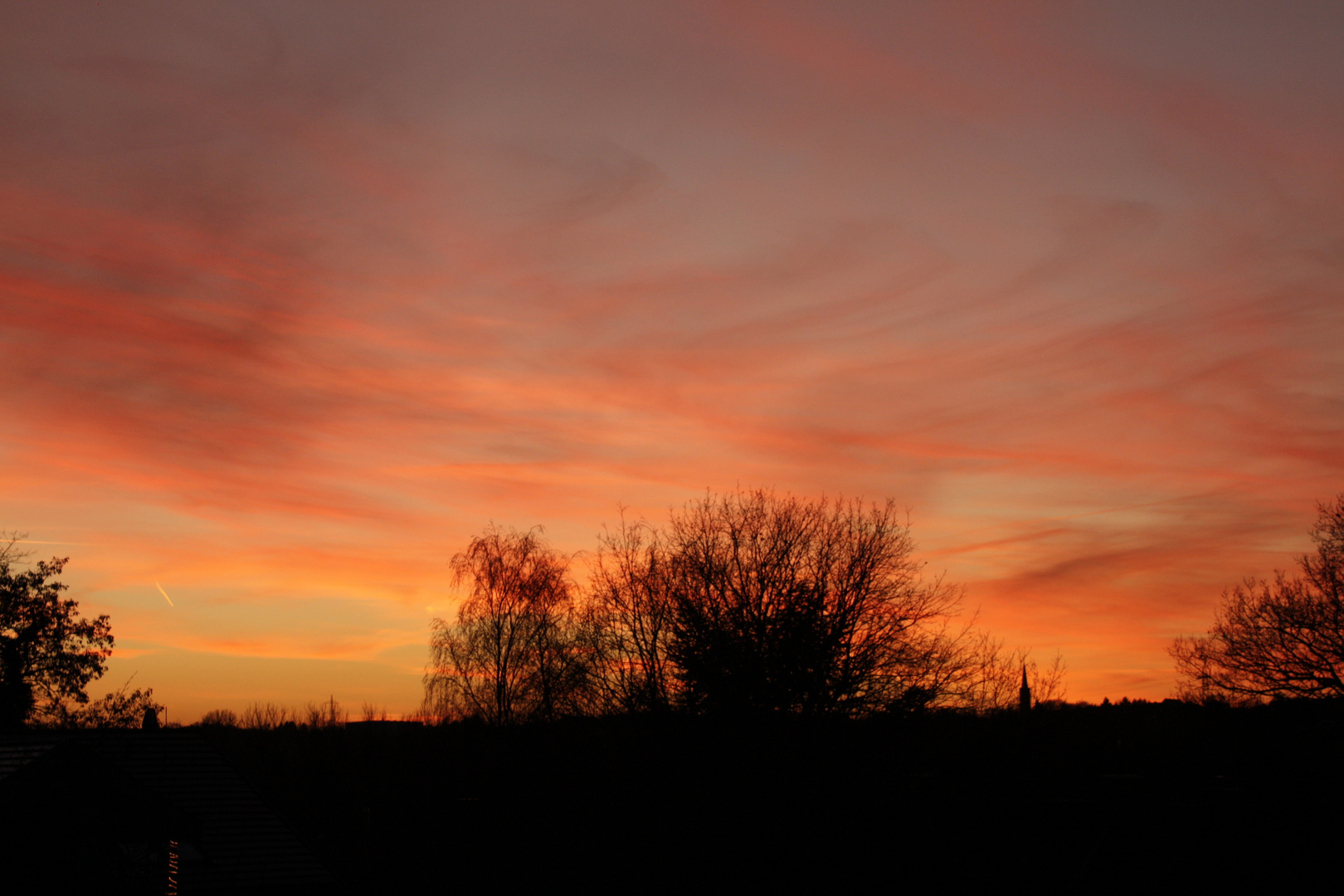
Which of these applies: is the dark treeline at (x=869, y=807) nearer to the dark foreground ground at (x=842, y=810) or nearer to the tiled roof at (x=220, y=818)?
the dark foreground ground at (x=842, y=810)

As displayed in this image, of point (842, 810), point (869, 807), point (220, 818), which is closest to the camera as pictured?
point (220, 818)

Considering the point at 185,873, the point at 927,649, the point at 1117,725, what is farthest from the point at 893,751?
the point at 1117,725

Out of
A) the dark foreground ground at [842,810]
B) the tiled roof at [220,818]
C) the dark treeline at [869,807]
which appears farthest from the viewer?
the dark treeline at [869,807]

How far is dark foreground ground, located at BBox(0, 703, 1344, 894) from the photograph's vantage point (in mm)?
32531

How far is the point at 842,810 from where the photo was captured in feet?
110

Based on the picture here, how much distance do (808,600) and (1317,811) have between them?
18.6 m

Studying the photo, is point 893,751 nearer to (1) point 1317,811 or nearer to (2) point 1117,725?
(1) point 1317,811

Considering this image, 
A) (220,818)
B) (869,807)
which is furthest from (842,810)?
(220,818)

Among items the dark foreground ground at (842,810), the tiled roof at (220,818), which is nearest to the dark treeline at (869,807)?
the dark foreground ground at (842,810)

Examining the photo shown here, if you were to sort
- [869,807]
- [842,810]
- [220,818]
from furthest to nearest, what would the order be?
[869,807], [842,810], [220,818]

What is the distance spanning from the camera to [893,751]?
111 feet

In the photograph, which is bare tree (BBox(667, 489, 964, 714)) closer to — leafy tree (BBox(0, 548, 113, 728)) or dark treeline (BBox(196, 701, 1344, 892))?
dark treeline (BBox(196, 701, 1344, 892))

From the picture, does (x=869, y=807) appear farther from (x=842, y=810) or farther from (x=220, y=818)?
(x=220, y=818)

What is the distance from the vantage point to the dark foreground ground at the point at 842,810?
107 ft
